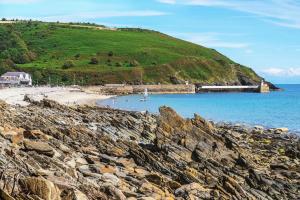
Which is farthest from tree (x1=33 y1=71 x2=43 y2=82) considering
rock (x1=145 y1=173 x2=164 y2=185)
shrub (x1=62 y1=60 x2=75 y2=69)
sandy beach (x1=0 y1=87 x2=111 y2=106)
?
rock (x1=145 y1=173 x2=164 y2=185)

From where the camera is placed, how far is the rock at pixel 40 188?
1540 centimetres

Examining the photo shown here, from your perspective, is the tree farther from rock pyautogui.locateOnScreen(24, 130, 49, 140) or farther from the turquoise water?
rock pyautogui.locateOnScreen(24, 130, 49, 140)

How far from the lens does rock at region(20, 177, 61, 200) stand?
15.4m

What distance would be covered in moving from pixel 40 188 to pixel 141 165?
12586 mm

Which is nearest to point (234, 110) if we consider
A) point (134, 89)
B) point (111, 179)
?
point (134, 89)

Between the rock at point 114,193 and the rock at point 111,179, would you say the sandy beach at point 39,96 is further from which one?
the rock at point 114,193

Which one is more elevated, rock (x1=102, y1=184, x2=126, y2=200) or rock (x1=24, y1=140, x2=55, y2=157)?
rock (x1=24, y1=140, x2=55, y2=157)

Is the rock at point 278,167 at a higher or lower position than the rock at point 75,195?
lower

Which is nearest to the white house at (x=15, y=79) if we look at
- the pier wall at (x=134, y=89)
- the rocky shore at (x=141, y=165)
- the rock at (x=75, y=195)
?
the pier wall at (x=134, y=89)

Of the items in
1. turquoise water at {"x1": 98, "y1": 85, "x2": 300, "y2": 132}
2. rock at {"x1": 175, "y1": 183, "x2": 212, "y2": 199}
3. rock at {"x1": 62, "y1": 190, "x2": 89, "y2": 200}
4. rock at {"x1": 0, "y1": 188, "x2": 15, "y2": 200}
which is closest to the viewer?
rock at {"x1": 0, "y1": 188, "x2": 15, "y2": 200}

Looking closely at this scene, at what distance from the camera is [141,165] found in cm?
2780

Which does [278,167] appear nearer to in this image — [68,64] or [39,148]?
[39,148]

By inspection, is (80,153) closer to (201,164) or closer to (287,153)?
(201,164)

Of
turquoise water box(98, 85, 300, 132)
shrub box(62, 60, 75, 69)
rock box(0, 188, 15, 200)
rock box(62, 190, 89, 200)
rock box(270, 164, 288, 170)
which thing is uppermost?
shrub box(62, 60, 75, 69)
